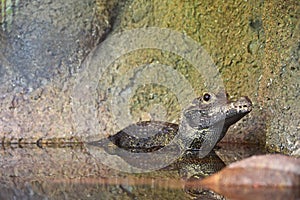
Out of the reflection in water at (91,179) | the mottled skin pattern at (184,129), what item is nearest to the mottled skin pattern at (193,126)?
the mottled skin pattern at (184,129)

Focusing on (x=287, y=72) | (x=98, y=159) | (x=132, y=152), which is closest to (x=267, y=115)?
(x=287, y=72)

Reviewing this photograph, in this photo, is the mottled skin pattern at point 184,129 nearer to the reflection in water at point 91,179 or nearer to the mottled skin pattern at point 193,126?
the mottled skin pattern at point 193,126

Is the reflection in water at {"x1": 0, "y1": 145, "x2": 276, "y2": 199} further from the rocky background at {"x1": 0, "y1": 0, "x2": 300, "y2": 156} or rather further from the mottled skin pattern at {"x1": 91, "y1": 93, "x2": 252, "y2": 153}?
the rocky background at {"x1": 0, "y1": 0, "x2": 300, "y2": 156}

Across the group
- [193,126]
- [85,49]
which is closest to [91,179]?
[193,126]

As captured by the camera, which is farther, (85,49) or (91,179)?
(85,49)

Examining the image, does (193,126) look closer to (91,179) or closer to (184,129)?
(184,129)
